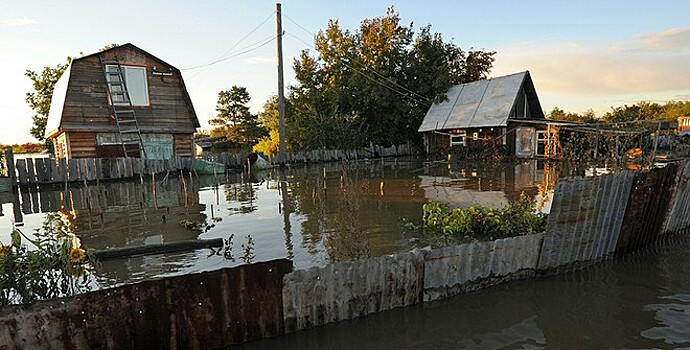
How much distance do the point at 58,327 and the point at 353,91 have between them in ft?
112

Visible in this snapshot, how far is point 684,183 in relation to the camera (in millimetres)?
7801

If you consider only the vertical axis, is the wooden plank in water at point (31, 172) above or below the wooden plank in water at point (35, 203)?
above

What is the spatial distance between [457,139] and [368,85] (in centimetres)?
906

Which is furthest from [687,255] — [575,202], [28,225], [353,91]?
[353,91]

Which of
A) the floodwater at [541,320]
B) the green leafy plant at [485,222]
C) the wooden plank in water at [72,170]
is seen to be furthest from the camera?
the wooden plank in water at [72,170]

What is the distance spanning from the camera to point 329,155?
1244 inches

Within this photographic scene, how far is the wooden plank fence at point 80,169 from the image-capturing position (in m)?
18.8

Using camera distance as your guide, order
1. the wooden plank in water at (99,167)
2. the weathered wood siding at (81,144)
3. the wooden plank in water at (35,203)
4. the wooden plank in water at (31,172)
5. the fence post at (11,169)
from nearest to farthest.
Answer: the wooden plank in water at (35,203) < the fence post at (11,169) < the wooden plank in water at (31,172) < the wooden plank in water at (99,167) < the weathered wood siding at (81,144)

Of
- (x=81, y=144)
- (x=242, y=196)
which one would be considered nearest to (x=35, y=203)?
(x=242, y=196)

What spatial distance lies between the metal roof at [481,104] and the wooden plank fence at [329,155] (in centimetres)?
394

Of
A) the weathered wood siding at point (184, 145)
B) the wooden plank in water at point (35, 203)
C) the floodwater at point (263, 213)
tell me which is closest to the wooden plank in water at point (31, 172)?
the wooden plank in water at point (35, 203)

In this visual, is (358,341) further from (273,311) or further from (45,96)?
(45,96)

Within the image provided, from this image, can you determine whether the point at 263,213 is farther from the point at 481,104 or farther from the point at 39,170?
the point at 481,104

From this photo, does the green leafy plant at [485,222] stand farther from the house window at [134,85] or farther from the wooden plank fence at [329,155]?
the house window at [134,85]
